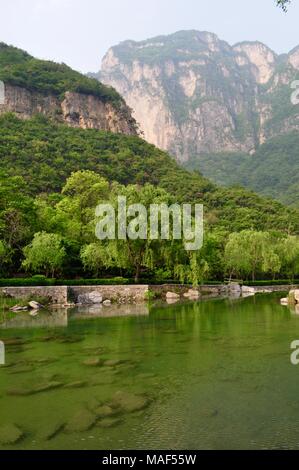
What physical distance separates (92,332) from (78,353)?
13.9 ft

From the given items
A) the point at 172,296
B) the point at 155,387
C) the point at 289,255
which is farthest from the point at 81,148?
the point at 155,387

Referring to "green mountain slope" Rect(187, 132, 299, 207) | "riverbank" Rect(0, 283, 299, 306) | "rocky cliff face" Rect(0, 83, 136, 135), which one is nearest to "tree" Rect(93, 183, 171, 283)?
"riverbank" Rect(0, 283, 299, 306)

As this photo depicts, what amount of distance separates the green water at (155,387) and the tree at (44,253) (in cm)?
1484

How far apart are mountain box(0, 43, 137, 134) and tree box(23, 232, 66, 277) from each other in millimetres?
62610

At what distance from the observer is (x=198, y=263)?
36.0m

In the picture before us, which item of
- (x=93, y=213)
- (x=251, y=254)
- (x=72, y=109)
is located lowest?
(x=251, y=254)

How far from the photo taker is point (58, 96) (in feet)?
317

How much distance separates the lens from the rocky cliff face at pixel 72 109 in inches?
3578

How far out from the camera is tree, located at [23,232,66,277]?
32.2 m

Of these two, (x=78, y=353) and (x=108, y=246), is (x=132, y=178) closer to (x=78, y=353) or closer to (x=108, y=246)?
(x=108, y=246)

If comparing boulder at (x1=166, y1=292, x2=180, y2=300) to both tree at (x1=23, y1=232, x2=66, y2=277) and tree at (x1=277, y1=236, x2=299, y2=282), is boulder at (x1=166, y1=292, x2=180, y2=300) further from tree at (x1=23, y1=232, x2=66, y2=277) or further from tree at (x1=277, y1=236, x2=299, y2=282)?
tree at (x1=277, y1=236, x2=299, y2=282)

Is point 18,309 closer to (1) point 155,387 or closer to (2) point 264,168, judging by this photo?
(1) point 155,387

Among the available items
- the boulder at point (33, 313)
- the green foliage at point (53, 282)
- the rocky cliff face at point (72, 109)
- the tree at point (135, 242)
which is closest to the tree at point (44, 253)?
the green foliage at point (53, 282)

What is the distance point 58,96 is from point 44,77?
618 centimetres
